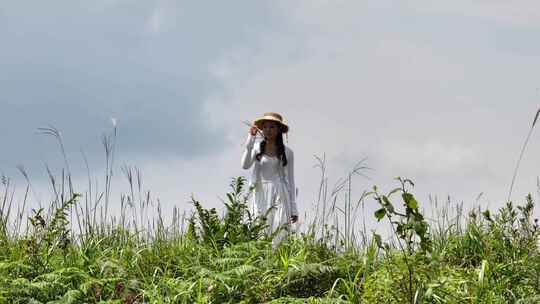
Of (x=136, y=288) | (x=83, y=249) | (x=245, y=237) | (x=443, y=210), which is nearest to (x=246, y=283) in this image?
(x=136, y=288)

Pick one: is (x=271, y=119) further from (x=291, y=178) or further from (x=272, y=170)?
(x=291, y=178)

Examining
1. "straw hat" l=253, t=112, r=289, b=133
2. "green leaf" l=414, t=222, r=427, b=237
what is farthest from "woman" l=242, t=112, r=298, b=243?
"green leaf" l=414, t=222, r=427, b=237

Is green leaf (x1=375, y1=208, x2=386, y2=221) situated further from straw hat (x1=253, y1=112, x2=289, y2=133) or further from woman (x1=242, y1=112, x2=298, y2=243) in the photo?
straw hat (x1=253, y1=112, x2=289, y2=133)

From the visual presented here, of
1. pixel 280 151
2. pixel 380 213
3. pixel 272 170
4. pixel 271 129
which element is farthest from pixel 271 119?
pixel 380 213

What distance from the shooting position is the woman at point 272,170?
992cm

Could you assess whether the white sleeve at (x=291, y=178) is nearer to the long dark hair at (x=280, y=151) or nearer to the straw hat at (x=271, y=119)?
the long dark hair at (x=280, y=151)

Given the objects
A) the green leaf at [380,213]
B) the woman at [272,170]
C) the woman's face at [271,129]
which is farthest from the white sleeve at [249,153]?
the green leaf at [380,213]

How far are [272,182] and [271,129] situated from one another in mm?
628

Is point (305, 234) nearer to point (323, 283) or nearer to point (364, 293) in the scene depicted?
point (323, 283)

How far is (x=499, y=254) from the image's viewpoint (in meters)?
7.57

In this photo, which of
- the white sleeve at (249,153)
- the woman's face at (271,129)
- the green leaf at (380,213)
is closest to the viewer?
the green leaf at (380,213)

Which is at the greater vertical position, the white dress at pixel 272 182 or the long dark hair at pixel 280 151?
the long dark hair at pixel 280 151

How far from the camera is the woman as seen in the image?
9922 millimetres

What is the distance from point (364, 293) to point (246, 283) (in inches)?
35.4
